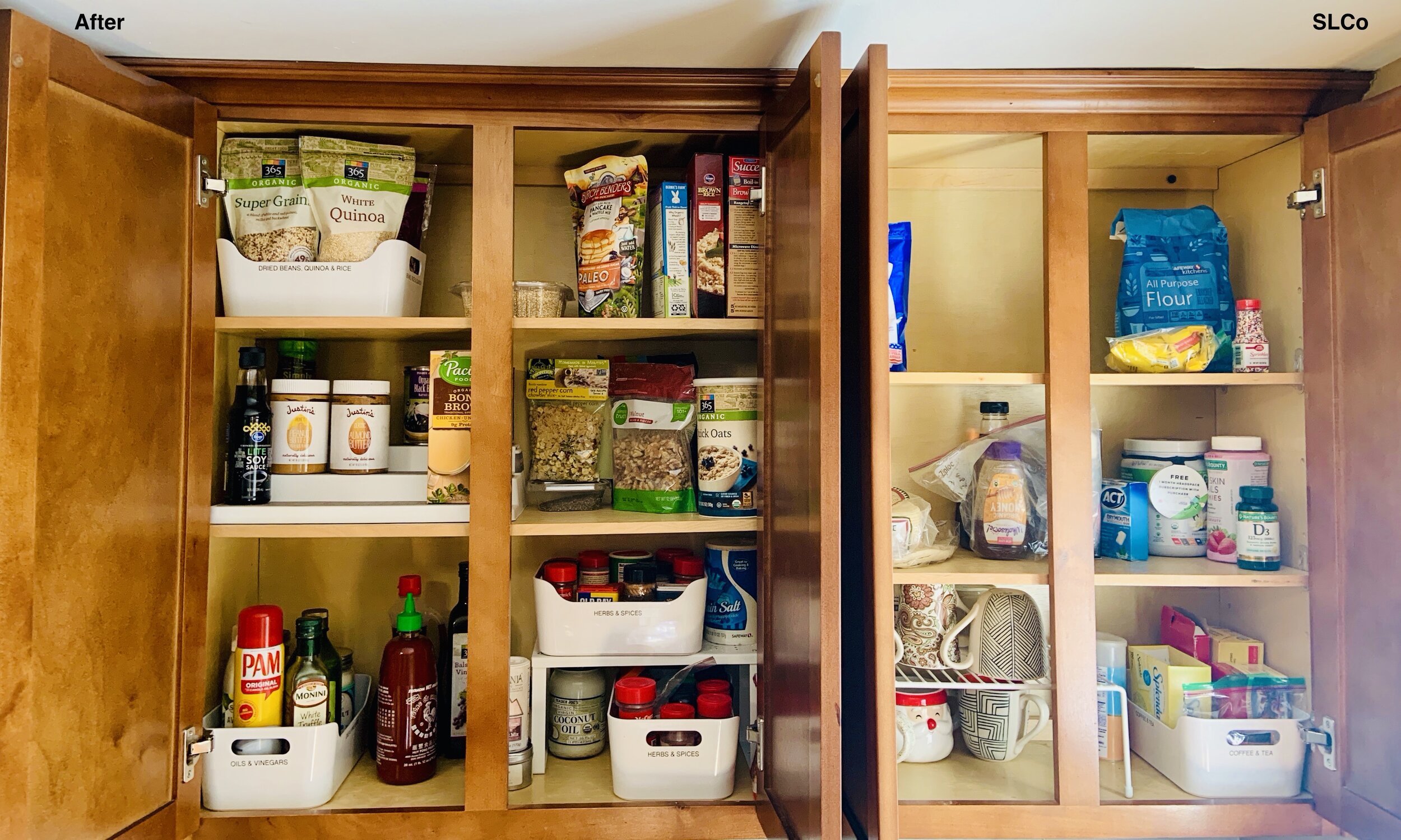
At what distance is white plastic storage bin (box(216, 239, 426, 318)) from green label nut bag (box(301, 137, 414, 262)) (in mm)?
35

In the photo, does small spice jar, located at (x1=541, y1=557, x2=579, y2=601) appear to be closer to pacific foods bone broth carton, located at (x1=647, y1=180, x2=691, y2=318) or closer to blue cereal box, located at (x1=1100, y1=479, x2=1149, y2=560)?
pacific foods bone broth carton, located at (x1=647, y1=180, x2=691, y2=318)

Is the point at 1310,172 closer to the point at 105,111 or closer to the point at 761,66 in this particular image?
the point at 761,66

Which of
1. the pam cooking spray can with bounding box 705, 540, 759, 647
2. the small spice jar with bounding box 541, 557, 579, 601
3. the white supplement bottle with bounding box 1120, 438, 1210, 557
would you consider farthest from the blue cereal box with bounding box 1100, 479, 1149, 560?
the small spice jar with bounding box 541, 557, 579, 601

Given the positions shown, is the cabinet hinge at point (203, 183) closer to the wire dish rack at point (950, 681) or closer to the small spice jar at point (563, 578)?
the small spice jar at point (563, 578)

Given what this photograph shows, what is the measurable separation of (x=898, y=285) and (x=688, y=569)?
648mm

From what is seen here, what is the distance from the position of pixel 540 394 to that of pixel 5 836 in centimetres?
94

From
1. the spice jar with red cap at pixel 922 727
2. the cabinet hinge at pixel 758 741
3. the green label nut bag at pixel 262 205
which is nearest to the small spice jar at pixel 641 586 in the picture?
the cabinet hinge at pixel 758 741

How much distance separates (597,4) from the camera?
1052 mm

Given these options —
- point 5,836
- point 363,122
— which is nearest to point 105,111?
point 363,122

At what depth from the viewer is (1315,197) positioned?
4.18 feet

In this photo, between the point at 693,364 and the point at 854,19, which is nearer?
the point at 854,19

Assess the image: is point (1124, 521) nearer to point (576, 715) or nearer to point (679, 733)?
point (679, 733)

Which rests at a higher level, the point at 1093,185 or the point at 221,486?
the point at 1093,185

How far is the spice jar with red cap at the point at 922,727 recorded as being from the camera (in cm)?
140
